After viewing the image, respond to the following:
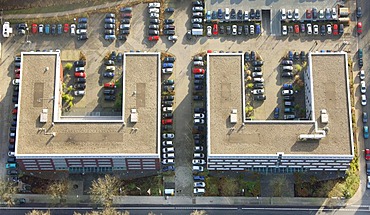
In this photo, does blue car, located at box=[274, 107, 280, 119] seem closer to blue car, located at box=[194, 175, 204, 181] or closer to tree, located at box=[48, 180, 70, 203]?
blue car, located at box=[194, 175, 204, 181]

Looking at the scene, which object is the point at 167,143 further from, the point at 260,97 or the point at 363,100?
the point at 363,100

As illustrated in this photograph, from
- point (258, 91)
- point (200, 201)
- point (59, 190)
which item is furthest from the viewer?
point (258, 91)

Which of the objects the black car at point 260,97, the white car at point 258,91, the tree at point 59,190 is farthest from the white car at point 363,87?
the tree at point 59,190

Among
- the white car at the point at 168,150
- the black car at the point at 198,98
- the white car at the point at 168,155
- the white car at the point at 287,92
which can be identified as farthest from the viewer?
the black car at the point at 198,98

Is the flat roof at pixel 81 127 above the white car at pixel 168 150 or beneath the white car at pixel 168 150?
above

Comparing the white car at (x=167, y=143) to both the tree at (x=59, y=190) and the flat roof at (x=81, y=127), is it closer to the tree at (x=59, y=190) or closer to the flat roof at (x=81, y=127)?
the flat roof at (x=81, y=127)

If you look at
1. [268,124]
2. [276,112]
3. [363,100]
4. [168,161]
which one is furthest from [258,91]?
[168,161]
